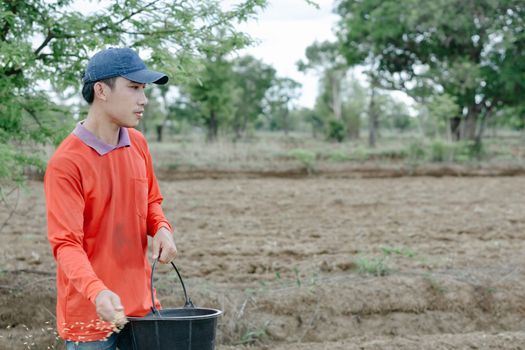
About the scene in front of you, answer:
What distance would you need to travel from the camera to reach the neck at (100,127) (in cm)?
276

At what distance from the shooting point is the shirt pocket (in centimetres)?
281

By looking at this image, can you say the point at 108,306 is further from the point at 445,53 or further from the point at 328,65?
the point at 328,65

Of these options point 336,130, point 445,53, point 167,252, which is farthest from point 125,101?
point 336,130

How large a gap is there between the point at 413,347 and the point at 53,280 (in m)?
3.13

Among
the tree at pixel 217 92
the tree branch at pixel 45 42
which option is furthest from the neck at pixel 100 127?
the tree at pixel 217 92

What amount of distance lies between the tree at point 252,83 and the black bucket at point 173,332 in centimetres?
5574

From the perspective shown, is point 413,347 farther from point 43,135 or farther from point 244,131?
point 244,131

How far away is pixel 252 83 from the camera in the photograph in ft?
204

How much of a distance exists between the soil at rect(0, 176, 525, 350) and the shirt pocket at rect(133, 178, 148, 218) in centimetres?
180

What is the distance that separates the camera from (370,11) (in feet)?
96.1

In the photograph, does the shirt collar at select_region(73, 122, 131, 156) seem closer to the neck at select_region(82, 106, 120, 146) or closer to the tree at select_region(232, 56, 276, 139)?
the neck at select_region(82, 106, 120, 146)

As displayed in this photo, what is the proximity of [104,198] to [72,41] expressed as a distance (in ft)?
9.25

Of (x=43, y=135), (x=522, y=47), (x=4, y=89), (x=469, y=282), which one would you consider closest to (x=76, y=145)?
(x=4, y=89)

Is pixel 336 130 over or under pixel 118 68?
over
